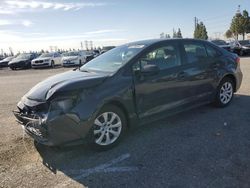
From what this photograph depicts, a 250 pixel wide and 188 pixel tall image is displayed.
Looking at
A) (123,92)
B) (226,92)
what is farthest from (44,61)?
(123,92)

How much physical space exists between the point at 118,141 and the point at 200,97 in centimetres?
227

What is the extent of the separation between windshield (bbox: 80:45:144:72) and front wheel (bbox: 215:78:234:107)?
92.1 inches

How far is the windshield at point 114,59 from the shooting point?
553 cm

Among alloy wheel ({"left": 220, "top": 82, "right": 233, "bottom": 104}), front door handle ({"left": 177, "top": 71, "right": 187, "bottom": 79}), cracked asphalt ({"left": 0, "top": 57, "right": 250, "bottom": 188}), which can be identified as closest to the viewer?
cracked asphalt ({"left": 0, "top": 57, "right": 250, "bottom": 188})

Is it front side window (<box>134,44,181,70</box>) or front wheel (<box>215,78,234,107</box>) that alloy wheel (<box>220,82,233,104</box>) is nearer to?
front wheel (<box>215,78,234,107</box>)

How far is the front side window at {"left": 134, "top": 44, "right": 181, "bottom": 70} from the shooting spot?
558 centimetres

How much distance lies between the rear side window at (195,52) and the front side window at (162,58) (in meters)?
0.32

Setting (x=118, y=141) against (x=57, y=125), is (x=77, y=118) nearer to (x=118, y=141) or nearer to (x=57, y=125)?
(x=57, y=125)

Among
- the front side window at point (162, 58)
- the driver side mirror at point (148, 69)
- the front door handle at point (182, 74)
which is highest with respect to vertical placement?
the front side window at point (162, 58)

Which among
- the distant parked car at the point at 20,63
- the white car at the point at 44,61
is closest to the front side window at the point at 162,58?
the white car at the point at 44,61

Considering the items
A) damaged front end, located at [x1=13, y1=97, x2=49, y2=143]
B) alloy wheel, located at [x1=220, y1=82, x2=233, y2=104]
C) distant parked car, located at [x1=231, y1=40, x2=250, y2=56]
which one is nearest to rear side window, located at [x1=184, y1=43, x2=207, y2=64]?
alloy wheel, located at [x1=220, y1=82, x2=233, y2=104]

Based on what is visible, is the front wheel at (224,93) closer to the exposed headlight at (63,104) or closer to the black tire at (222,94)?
the black tire at (222,94)

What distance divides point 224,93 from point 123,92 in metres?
3.10

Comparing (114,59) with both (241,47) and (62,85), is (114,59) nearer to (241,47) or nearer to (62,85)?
(62,85)
